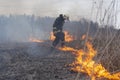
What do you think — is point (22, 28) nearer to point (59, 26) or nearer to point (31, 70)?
point (59, 26)

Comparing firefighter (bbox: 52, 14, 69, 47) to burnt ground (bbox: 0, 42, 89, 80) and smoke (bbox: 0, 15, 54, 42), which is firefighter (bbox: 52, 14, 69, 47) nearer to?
burnt ground (bbox: 0, 42, 89, 80)

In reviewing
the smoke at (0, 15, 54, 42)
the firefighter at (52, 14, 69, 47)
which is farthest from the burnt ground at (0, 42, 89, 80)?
the smoke at (0, 15, 54, 42)

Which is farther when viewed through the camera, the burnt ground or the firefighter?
the firefighter

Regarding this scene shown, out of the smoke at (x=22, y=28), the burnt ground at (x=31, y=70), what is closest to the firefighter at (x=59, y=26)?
the burnt ground at (x=31, y=70)

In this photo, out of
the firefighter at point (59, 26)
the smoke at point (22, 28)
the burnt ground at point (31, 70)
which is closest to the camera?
the burnt ground at point (31, 70)

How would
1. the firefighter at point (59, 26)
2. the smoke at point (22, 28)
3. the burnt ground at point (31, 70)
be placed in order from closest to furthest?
the burnt ground at point (31, 70), the firefighter at point (59, 26), the smoke at point (22, 28)

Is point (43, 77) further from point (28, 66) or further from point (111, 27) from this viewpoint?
point (111, 27)

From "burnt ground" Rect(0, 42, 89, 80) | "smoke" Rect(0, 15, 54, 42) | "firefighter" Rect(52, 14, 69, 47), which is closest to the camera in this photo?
"burnt ground" Rect(0, 42, 89, 80)


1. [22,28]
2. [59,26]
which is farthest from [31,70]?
[22,28]

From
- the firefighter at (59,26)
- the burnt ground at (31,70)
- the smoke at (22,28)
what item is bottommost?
the smoke at (22,28)

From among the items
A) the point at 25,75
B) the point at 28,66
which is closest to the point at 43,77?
the point at 25,75

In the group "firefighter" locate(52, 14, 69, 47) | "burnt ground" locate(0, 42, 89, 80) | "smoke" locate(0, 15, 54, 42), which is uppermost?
"firefighter" locate(52, 14, 69, 47)

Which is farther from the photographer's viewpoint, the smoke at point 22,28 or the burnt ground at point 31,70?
the smoke at point 22,28

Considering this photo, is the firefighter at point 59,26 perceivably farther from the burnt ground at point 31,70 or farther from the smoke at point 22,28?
the smoke at point 22,28
